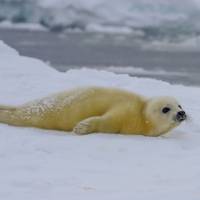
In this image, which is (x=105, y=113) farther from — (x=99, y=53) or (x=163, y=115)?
(x=99, y=53)

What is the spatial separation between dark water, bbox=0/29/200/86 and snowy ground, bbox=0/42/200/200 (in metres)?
4.47

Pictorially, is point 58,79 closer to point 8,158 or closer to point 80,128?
point 80,128

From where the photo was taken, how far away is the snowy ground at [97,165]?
8.56 feet

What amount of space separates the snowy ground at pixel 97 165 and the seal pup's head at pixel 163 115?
74mm

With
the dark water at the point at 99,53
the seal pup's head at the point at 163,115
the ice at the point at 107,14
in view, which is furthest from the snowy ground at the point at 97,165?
the ice at the point at 107,14

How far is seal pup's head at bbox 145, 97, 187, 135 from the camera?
387 cm

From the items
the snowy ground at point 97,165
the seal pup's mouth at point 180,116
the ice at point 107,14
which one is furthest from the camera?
the ice at point 107,14

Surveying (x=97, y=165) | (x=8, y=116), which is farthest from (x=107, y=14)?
(x=97, y=165)

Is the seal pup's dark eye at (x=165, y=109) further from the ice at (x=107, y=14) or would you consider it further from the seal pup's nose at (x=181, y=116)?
the ice at (x=107, y=14)

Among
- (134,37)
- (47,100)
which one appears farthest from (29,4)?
(47,100)

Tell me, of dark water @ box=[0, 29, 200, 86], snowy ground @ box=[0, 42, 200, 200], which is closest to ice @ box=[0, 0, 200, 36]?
dark water @ box=[0, 29, 200, 86]

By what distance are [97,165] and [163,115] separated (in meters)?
0.90

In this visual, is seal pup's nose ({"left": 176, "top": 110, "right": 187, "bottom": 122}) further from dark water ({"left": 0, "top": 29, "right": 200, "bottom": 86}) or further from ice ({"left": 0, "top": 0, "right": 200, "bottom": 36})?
ice ({"left": 0, "top": 0, "right": 200, "bottom": 36})

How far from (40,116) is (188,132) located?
0.85 meters
